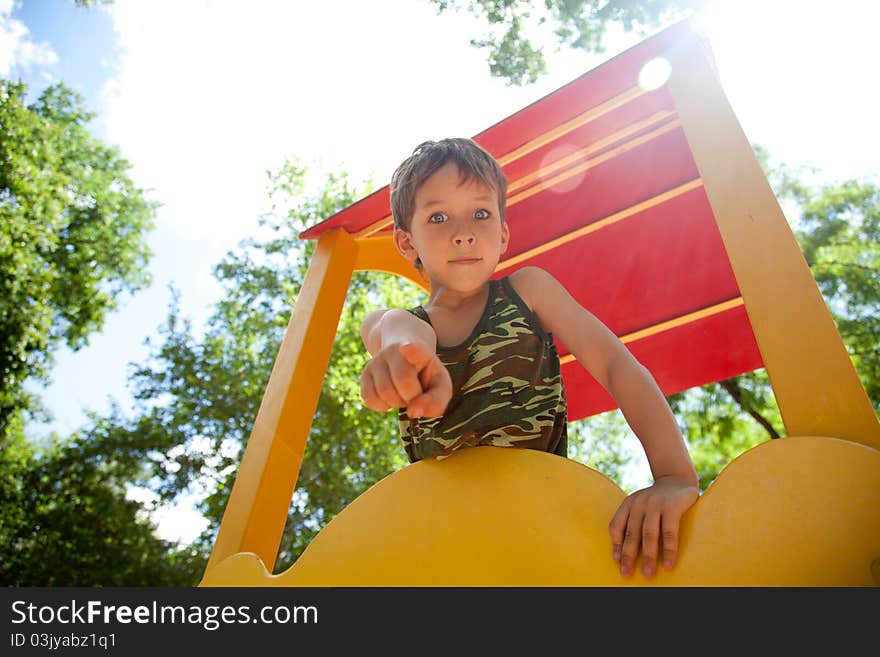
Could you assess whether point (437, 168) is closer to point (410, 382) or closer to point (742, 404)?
point (410, 382)

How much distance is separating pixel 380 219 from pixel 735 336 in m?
1.72

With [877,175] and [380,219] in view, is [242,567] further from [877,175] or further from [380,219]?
[877,175]

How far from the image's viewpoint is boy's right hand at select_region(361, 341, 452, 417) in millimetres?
740

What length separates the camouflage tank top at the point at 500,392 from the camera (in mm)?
1101

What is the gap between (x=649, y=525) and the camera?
816 millimetres

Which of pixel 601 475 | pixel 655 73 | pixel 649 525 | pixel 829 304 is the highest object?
pixel 829 304

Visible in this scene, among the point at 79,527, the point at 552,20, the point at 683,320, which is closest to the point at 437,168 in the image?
the point at 683,320

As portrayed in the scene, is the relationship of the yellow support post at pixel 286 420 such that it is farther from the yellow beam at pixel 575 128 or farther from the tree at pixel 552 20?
the tree at pixel 552 20

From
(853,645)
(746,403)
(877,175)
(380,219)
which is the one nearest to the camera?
(853,645)

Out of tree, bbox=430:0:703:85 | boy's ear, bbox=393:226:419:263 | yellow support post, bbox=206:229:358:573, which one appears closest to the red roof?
yellow support post, bbox=206:229:358:573

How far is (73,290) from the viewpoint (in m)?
14.6

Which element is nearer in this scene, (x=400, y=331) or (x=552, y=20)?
(x=400, y=331)

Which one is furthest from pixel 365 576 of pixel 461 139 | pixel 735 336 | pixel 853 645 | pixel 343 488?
pixel 343 488

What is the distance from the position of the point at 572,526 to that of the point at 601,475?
0.09 m
